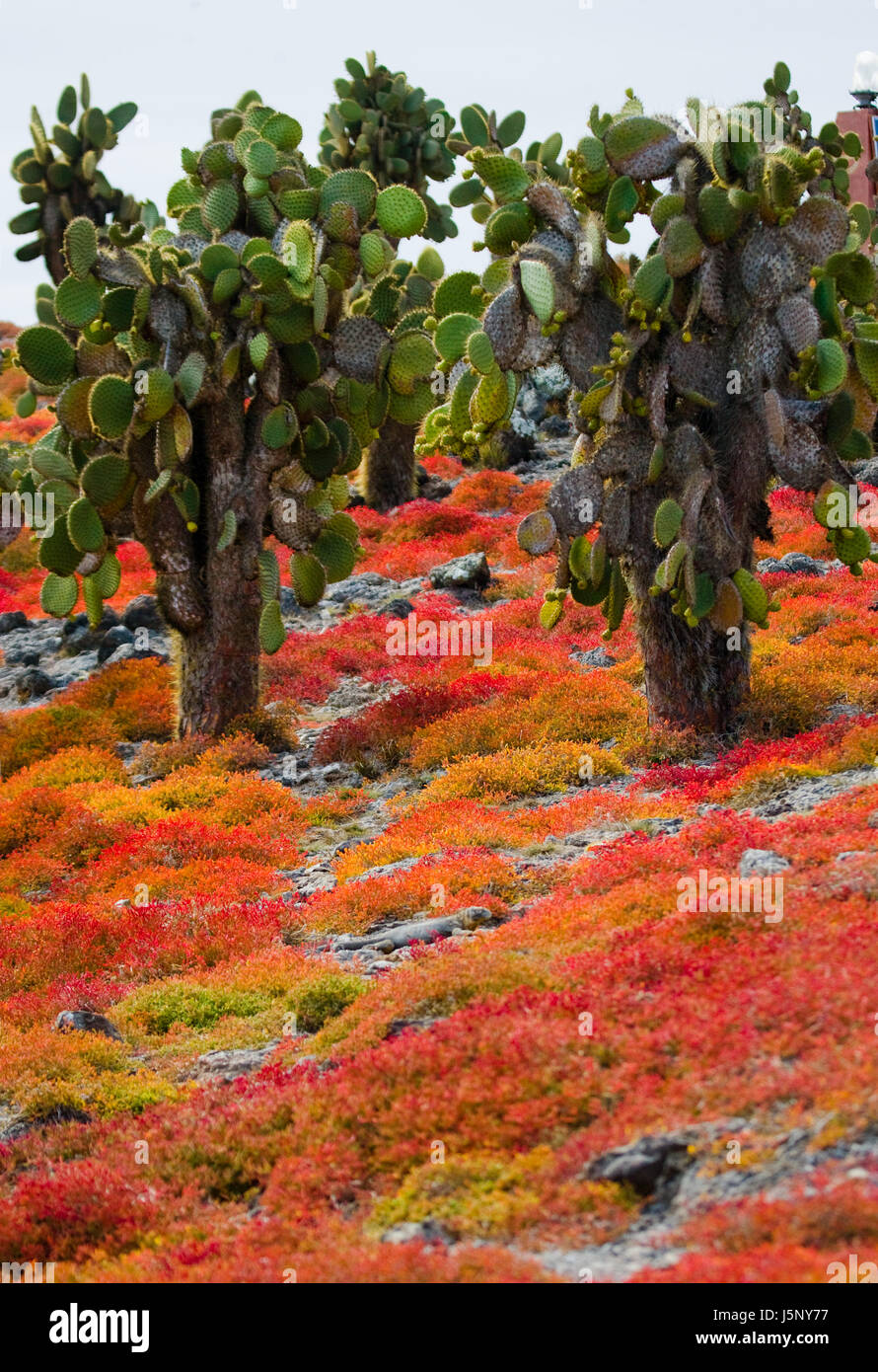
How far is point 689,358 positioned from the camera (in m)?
12.3

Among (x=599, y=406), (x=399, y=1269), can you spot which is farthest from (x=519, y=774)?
(x=399, y=1269)

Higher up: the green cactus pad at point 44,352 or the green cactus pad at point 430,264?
the green cactus pad at point 430,264

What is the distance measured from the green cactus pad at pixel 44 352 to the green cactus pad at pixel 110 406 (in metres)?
0.79

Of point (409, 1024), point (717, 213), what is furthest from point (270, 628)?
point (409, 1024)

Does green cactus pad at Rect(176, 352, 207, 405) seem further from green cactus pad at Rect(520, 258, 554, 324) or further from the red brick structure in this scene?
the red brick structure

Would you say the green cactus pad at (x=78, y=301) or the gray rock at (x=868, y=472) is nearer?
the green cactus pad at (x=78, y=301)

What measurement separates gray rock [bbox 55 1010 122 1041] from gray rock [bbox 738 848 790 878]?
4.08 m

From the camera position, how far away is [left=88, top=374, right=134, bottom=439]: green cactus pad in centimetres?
1403

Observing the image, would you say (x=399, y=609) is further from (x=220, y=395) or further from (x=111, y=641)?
(x=220, y=395)

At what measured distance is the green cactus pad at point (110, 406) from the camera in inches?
552

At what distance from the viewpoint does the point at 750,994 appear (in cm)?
618

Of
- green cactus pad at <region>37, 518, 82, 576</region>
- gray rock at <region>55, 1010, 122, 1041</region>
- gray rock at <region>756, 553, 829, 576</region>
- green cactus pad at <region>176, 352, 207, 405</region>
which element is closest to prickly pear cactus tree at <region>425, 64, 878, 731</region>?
green cactus pad at <region>176, 352, 207, 405</region>

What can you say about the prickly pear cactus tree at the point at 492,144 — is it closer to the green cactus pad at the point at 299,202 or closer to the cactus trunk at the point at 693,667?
the green cactus pad at the point at 299,202

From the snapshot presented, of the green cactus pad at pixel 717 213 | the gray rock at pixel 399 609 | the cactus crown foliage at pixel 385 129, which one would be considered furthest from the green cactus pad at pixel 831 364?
the cactus crown foliage at pixel 385 129
